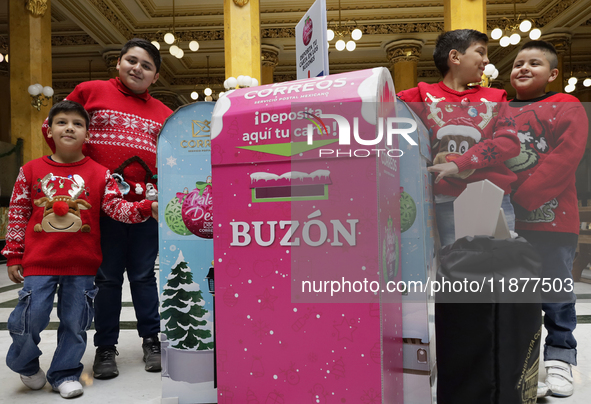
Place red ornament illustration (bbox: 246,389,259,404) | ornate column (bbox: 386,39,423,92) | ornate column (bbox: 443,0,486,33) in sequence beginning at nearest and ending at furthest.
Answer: red ornament illustration (bbox: 246,389,259,404) → ornate column (bbox: 443,0,486,33) → ornate column (bbox: 386,39,423,92)

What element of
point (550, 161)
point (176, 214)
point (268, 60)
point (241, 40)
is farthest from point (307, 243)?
point (268, 60)

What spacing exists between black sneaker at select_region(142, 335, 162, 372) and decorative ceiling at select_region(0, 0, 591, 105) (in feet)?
27.9

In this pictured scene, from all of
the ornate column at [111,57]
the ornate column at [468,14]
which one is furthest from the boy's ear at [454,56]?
the ornate column at [111,57]

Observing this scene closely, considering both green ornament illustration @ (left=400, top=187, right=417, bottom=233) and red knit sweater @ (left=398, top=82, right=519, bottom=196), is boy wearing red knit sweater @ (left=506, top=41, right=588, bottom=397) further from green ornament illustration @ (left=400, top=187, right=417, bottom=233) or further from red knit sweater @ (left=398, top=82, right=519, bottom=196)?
green ornament illustration @ (left=400, top=187, right=417, bottom=233)

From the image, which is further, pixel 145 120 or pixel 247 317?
pixel 145 120

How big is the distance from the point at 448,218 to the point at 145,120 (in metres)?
1.37

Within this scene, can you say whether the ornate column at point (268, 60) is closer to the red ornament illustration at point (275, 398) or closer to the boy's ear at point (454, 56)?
the boy's ear at point (454, 56)

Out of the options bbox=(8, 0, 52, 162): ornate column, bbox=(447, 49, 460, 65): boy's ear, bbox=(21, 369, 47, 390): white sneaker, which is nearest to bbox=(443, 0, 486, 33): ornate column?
bbox=(447, 49, 460, 65): boy's ear

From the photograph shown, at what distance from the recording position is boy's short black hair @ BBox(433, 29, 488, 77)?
1.67m

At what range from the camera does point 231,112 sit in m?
1.23

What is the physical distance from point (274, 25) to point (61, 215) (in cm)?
926

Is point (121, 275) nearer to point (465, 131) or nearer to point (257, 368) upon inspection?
point (257, 368)

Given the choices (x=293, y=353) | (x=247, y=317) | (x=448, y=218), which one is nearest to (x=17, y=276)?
(x=247, y=317)

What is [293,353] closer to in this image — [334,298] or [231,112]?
[334,298]
